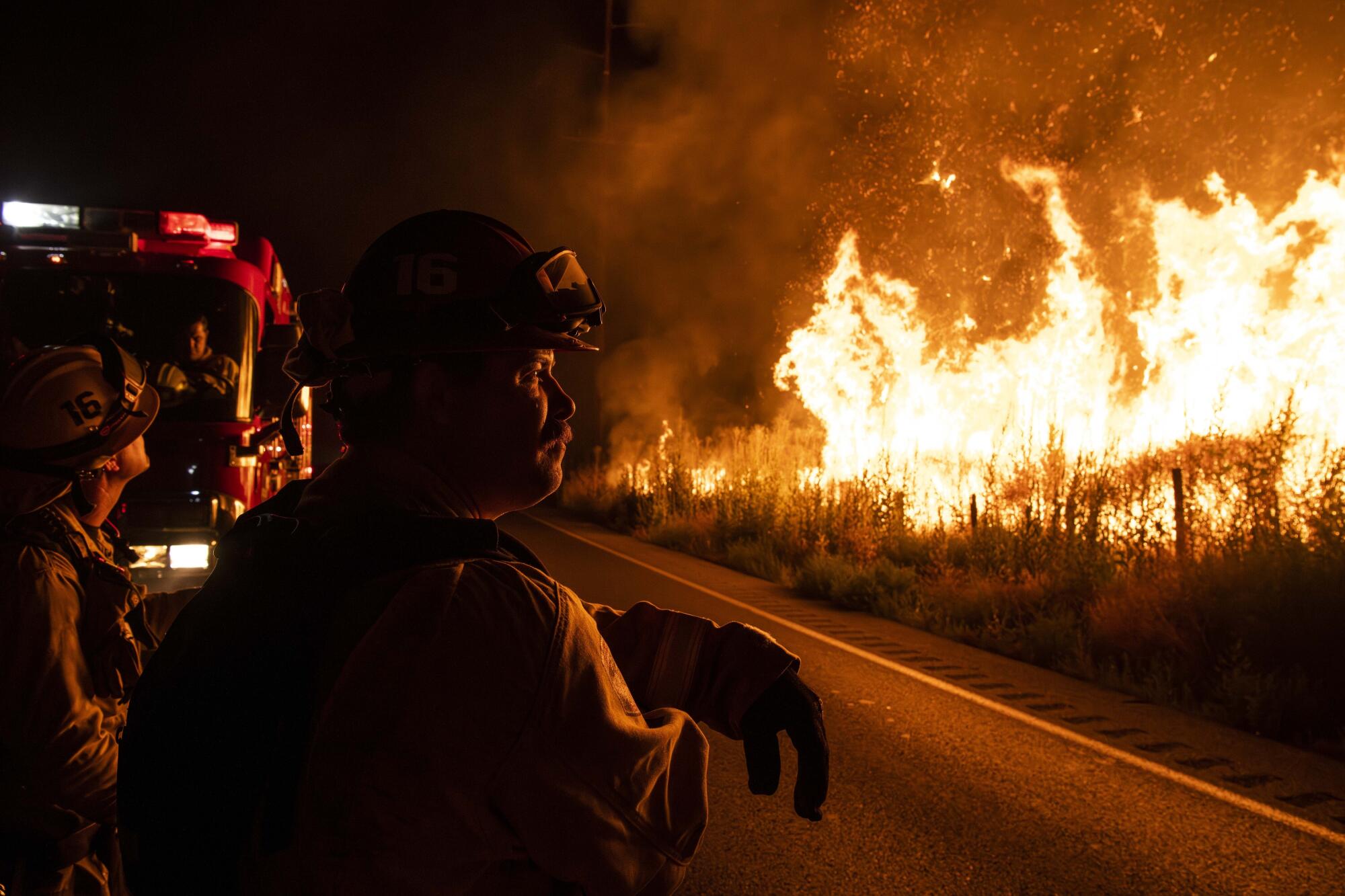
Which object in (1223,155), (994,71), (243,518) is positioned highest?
(994,71)

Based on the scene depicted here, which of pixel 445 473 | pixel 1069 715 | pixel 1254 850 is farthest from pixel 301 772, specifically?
pixel 1069 715

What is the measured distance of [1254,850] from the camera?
3.73m

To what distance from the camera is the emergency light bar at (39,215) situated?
677 cm

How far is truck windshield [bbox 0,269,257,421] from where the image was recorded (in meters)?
6.58

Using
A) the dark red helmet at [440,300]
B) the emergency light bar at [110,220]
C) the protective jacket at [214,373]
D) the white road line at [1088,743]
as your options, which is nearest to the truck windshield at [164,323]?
the protective jacket at [214,373]

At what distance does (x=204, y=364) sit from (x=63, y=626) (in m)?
5.54

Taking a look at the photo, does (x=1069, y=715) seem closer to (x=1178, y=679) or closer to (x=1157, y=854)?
(x=1178, y=679)

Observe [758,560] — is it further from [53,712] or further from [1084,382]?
[53,712]

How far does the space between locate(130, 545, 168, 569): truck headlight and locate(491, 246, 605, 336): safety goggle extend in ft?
18.7

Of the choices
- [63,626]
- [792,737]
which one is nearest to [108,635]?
[63,626]

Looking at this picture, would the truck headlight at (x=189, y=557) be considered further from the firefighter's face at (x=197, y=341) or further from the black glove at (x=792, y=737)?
the black glove at (x=792, y=737)

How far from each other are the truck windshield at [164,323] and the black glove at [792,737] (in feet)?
20.9

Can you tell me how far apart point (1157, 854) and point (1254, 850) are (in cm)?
43

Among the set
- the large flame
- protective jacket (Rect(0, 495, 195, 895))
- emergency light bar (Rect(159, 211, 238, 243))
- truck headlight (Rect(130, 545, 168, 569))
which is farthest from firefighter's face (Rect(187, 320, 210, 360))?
the large flame
